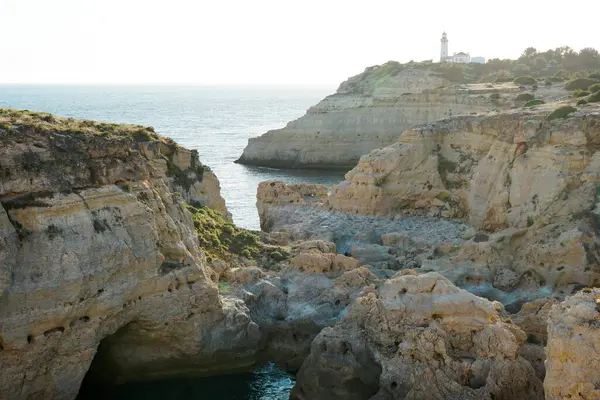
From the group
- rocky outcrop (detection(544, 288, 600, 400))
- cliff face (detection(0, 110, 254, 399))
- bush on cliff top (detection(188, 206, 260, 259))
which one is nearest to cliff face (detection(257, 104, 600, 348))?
rocky outcrop (detection(544, 288, 600, 400))

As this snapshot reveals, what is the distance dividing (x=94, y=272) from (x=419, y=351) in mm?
8136

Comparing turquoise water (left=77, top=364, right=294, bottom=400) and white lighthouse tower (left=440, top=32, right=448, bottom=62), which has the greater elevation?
white lighthouse tower (left=440, top=32, right=448, bottom=62)

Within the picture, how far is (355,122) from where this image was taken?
2884 inches

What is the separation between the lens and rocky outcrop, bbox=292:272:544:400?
16.3 m

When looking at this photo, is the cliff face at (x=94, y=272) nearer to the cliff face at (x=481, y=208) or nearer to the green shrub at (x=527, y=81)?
the cliff face at (x=481, y=208)

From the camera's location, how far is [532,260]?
24828 millimetres

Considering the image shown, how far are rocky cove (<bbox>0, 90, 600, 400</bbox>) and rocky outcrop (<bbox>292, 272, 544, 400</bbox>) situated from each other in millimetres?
37

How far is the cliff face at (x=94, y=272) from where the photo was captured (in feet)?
53.5

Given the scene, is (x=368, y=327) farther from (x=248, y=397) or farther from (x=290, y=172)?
(x=290, y=172)

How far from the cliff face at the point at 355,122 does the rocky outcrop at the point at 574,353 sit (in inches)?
1971

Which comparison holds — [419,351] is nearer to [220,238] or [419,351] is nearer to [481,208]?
[220,238]

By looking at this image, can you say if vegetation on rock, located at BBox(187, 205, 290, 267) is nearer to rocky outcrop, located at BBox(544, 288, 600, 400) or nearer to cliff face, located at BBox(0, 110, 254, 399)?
cliff face, located at BBox(0, 110, 254, 399)

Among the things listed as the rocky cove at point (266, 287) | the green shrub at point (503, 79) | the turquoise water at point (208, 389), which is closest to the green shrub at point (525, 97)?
the rocky cove at point (266, 287)

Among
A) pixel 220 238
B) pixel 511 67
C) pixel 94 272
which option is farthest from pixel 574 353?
pixel 511 67
